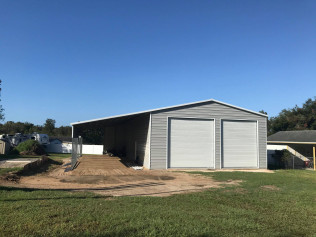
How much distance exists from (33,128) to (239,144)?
70536 millimetres

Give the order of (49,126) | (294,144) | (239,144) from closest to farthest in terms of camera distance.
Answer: (239,144) < (294,144) < (49,126)

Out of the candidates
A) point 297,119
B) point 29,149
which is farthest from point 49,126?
point 297,119

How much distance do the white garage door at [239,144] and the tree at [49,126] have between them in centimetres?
6835

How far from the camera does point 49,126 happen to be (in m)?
78.1

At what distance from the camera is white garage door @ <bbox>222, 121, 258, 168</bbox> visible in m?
17.0

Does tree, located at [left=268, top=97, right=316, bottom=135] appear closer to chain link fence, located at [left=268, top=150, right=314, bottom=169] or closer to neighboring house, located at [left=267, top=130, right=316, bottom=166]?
neighboring house, located at [left=267, top=130, right=316, bottom=166]

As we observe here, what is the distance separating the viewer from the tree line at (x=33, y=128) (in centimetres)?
6814

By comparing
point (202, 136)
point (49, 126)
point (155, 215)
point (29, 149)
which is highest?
point (49, 126)

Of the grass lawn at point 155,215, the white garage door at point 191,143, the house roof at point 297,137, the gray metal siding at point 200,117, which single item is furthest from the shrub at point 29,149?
the house roof at point 297,137

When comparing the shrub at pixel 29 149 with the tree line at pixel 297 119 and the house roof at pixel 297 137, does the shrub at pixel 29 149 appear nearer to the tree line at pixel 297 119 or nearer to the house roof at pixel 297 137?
the house roof at pixel 297 137

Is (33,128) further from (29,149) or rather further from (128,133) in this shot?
(128,133)

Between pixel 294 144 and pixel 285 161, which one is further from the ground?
pixel 294 144

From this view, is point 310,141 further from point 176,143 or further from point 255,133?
point 176,143

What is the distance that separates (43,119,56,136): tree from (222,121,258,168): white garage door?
6835 centimetres
